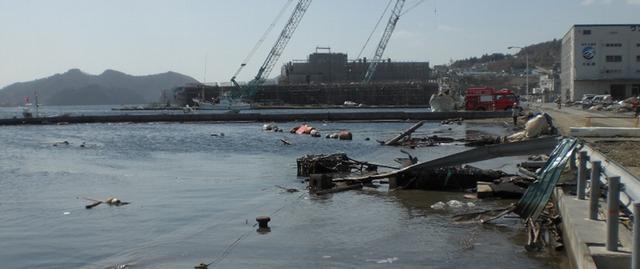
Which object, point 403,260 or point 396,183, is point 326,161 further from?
point 403,260

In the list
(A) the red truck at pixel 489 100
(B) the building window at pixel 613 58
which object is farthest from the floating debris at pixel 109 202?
(B) the building window at pixel 613 58

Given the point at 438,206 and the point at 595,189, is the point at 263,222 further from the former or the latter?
the point at 595,189

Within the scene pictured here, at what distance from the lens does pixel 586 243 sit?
9484mm

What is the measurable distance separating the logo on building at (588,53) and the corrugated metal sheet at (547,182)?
10988 centimetres

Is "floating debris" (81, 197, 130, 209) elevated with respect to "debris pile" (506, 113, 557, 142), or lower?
lower

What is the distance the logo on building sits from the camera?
380ft

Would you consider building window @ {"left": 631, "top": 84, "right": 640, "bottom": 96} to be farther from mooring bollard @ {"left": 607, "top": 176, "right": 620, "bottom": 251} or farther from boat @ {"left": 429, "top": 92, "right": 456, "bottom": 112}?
mooring bollard @ {"left": 607, "top": 176, "right": 620, "bottom": 251}

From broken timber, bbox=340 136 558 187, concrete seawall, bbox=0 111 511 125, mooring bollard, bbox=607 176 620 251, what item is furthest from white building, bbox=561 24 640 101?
mooring bollard, bbox=607 176 620 251

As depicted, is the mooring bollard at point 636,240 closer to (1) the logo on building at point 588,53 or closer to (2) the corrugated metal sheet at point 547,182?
(2) the corrugated metal sheet at point 547,182

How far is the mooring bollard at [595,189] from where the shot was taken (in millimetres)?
10297

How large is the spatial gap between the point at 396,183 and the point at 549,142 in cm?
586

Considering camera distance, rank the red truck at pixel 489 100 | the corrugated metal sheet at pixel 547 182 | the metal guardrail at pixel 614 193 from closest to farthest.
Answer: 1. the metal guardrail at pixel 614 193
2. the corrugated metal sheet at pixel 547 182
3. the red truck at pixel 489 100

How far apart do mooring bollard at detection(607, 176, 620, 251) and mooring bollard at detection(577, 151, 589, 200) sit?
113 inches

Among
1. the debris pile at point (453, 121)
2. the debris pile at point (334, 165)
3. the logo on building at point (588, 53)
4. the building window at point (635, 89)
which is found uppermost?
the logo on building at point (588, 53)
